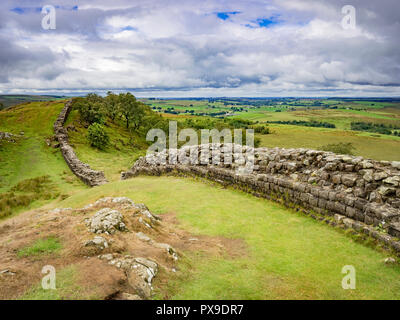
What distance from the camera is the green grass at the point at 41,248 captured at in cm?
610

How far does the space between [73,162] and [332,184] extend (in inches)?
1176

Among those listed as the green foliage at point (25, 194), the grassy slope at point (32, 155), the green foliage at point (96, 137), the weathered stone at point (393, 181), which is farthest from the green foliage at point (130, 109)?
the weathered stone at point (393, 181)

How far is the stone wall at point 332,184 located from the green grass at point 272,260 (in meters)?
0.72

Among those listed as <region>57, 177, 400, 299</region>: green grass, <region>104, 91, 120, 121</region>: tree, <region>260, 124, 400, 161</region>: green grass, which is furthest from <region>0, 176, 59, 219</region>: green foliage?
<region>260, 124, 400, 161</region>: green grass

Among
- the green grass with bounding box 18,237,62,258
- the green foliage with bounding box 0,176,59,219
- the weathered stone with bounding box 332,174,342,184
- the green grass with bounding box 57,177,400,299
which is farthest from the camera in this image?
the green foliage with bounding box 0,176,59,219

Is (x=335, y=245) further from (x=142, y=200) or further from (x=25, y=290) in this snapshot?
(x=142, y=200)

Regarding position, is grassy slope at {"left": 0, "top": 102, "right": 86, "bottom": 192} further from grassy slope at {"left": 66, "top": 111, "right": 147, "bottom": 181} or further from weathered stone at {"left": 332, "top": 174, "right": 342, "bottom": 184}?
weathered stone at {"left": 332, "top": 174, "right": 342, "bottom": 184}

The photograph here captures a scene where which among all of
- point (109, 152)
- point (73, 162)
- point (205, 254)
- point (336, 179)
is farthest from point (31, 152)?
point (336, 179)

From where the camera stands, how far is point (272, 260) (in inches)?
293

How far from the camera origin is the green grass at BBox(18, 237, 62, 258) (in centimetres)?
610

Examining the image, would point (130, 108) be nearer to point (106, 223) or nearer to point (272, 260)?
point (106, 223)

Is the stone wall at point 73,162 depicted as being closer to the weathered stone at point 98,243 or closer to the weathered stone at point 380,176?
the weathered stone at point 98,243

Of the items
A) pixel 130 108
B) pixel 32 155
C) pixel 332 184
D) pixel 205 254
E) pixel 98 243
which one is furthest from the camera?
pixel 130 108

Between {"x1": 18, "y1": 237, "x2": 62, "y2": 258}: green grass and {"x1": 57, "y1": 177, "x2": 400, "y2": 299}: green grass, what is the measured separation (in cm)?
318
